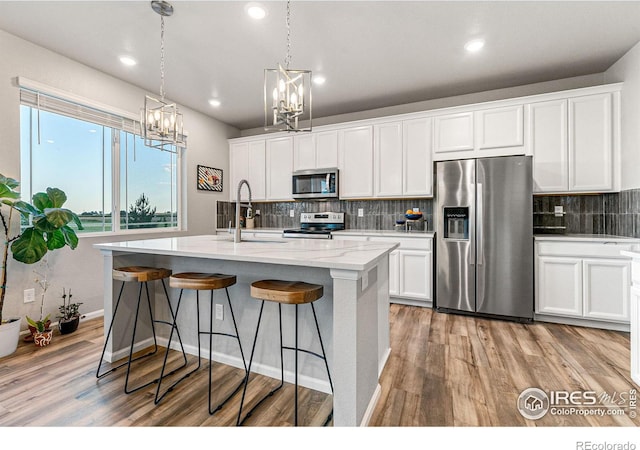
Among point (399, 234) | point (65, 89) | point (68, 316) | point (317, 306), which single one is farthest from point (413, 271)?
point (65, 89)

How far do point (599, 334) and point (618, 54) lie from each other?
2.73 m

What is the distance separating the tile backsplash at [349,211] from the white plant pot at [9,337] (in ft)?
7.15

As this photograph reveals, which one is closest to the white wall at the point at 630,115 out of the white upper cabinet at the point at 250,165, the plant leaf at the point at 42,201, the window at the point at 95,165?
the white upper cabinet at the point at 250,165

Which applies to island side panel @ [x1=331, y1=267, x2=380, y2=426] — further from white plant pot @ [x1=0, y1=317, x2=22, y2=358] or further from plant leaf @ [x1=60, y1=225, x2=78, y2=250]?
white plant pot @ [x1=0, y1=317, x2=22, y2=358]

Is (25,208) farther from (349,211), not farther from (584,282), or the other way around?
(584,282)

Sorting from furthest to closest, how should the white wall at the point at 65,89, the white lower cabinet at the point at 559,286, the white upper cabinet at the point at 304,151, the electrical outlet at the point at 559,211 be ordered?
the white upper cabinet at the point at 304,151 < the electrical outlet at the point at 559,211 < the white lower cabinet at the point at 559,286 < the white wall at the point at 65,89

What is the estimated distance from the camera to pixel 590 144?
3197 millimetres

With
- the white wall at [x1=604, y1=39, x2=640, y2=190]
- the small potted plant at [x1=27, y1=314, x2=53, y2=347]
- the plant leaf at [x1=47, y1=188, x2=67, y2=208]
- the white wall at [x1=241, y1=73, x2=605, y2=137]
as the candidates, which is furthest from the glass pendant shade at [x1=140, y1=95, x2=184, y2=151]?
the white wall at [x1=604, y1=39, x2=640, y2=190]

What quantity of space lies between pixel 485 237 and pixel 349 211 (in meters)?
1.99

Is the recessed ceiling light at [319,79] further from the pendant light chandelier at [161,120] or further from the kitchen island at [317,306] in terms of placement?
the kitchen island at [317,306]

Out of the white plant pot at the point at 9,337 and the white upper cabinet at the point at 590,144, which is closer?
the white plant pot at the point at 9,337

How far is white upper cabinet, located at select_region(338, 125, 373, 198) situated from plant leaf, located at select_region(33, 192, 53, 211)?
3.20 meters

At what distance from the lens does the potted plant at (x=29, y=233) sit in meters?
2.37

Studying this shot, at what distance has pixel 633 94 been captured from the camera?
9.53ft
